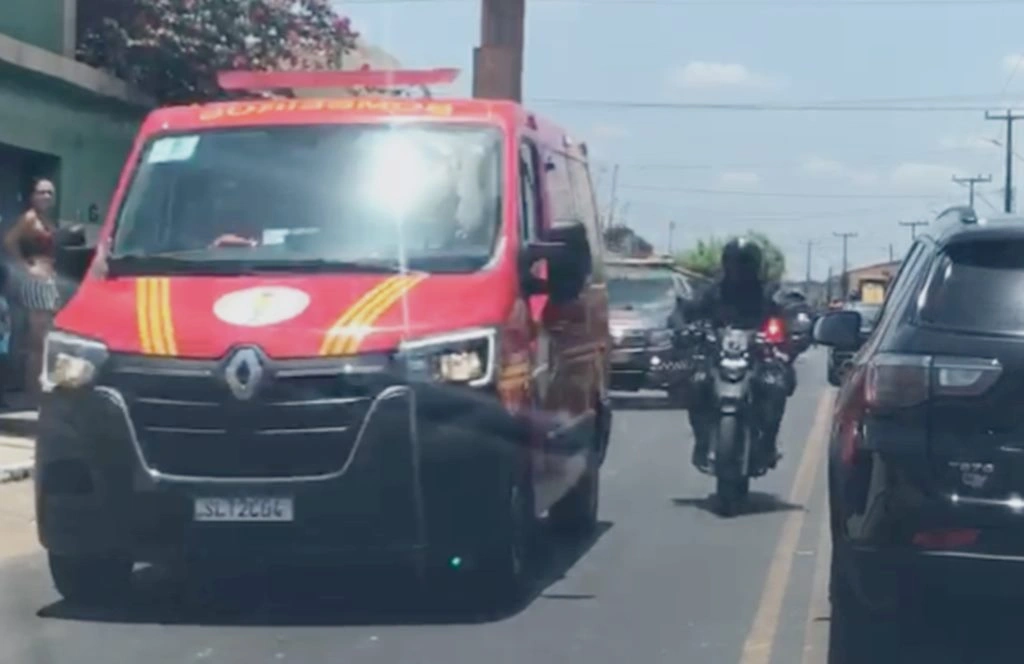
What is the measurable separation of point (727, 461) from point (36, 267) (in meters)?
5.89

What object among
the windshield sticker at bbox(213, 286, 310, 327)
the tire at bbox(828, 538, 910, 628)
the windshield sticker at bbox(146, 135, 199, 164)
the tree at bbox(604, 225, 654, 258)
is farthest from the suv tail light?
the tree at bbox(604, 225, 654, 258)

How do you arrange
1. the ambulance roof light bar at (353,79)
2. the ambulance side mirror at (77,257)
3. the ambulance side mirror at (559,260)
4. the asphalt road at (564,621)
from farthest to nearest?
the ambulance roof light bar at (353,79), the ambulance side mirror at (77,257), the ambulance side mirror at (559,260), the asphalt road at (564,621)

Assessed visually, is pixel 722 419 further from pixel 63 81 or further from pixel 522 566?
pixel 63 81

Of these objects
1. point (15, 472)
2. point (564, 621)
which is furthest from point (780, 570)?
point (15, 472)

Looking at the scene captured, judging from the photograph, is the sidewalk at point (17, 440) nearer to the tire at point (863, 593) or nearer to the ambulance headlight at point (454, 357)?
the ambulance headlight at point (454, 357)

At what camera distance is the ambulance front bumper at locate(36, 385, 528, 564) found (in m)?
9.34

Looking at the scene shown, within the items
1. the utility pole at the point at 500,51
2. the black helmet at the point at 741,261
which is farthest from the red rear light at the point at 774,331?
the utility pole at the point at 500,51

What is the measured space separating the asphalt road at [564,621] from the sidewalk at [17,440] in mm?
1833

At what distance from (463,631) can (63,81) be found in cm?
1255

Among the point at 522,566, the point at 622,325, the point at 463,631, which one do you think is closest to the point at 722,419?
the point at 522,566

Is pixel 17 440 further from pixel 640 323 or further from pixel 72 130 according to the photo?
pixel 640 323

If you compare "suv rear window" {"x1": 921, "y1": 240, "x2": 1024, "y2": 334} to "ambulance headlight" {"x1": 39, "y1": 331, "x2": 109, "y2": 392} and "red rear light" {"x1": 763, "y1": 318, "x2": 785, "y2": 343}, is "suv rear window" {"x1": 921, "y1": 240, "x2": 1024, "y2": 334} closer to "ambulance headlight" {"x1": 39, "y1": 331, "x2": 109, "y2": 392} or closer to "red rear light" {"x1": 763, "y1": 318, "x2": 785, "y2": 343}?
"ambulance headlight" {"x1": 39, "y1": 331, "x2": 109, "y2": 392}

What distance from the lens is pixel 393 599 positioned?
1039cm

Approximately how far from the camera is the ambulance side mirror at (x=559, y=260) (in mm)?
10438
